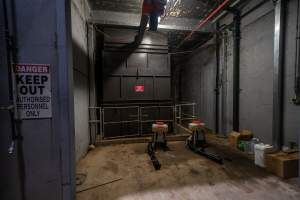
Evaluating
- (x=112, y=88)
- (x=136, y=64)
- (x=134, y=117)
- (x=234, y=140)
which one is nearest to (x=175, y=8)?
(x=136, y=64)

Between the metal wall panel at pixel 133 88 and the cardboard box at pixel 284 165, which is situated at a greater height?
the metal wall panel at pixel 133 88

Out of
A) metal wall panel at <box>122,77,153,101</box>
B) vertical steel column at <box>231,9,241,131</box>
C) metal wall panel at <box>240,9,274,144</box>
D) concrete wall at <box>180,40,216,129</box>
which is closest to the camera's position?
metal wall panel at <box>240,9,274,144</box>

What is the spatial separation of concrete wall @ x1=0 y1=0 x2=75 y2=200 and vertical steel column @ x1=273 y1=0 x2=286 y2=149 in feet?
12.2

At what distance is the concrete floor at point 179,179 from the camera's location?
2.03 m

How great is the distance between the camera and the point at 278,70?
3178 millimetres

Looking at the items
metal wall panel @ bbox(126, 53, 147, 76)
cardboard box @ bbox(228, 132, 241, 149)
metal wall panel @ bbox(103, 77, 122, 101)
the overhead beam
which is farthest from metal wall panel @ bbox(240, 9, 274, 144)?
metal wall panel @ bbox(103, 77, 122, 101)

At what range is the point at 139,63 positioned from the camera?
16.4 ft

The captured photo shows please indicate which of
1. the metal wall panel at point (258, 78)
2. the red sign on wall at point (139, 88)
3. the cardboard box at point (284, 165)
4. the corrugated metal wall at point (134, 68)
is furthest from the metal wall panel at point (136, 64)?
the cardboard box at point (284, 165)

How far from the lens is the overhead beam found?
14.4ft

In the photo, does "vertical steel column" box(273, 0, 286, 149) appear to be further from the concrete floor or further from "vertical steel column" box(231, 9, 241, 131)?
"vertical steel column" box(231, 9, 241, 131)

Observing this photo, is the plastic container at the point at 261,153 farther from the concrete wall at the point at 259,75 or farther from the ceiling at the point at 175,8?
the ceiling at the point at 175,8

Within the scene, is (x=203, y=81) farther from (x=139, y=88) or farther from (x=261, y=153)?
(x=261, y=153)

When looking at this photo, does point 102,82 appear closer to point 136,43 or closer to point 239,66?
point 136,43

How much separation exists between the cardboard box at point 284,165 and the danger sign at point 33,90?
322 centimetres
